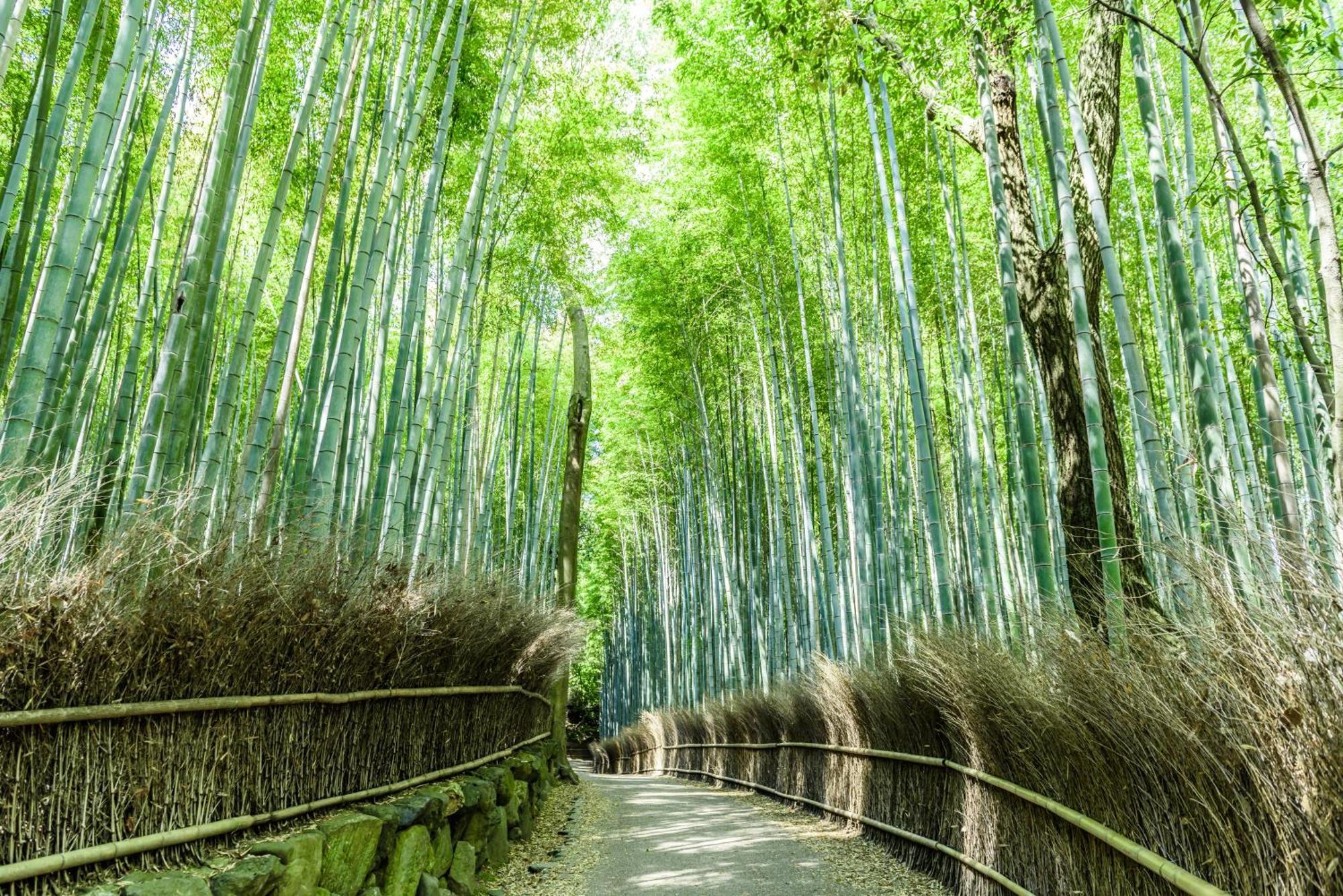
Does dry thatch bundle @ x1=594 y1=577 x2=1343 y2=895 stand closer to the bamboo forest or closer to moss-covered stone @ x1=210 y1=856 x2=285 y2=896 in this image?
the bamboo forest

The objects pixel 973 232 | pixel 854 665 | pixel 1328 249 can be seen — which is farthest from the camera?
pixel 973 232

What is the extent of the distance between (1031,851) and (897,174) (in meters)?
3.02

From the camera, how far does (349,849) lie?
2.34 meters

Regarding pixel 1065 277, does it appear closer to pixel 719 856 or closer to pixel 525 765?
pixel 719 856

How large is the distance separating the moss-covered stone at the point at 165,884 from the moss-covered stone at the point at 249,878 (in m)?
0.04

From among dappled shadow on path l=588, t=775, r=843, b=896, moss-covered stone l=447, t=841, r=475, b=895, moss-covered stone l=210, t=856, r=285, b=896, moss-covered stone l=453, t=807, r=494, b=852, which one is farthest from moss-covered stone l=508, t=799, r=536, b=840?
moss-covered stone l=210, t=856, r=285, b=896

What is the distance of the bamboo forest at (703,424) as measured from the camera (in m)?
1.65

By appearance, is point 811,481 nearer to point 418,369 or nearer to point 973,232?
point 973,232

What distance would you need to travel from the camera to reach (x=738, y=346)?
29.2ft

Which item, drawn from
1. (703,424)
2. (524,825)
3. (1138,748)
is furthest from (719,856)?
(703,424)

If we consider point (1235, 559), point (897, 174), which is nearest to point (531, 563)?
point (897, 174)

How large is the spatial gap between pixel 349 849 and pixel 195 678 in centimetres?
74

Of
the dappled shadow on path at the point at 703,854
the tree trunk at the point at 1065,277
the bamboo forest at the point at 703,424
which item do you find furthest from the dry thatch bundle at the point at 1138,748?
the tree trunk at the point at 1065,277

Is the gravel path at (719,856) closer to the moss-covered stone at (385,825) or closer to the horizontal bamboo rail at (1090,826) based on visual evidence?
the horizontal bamboo rail at (1090,826)
